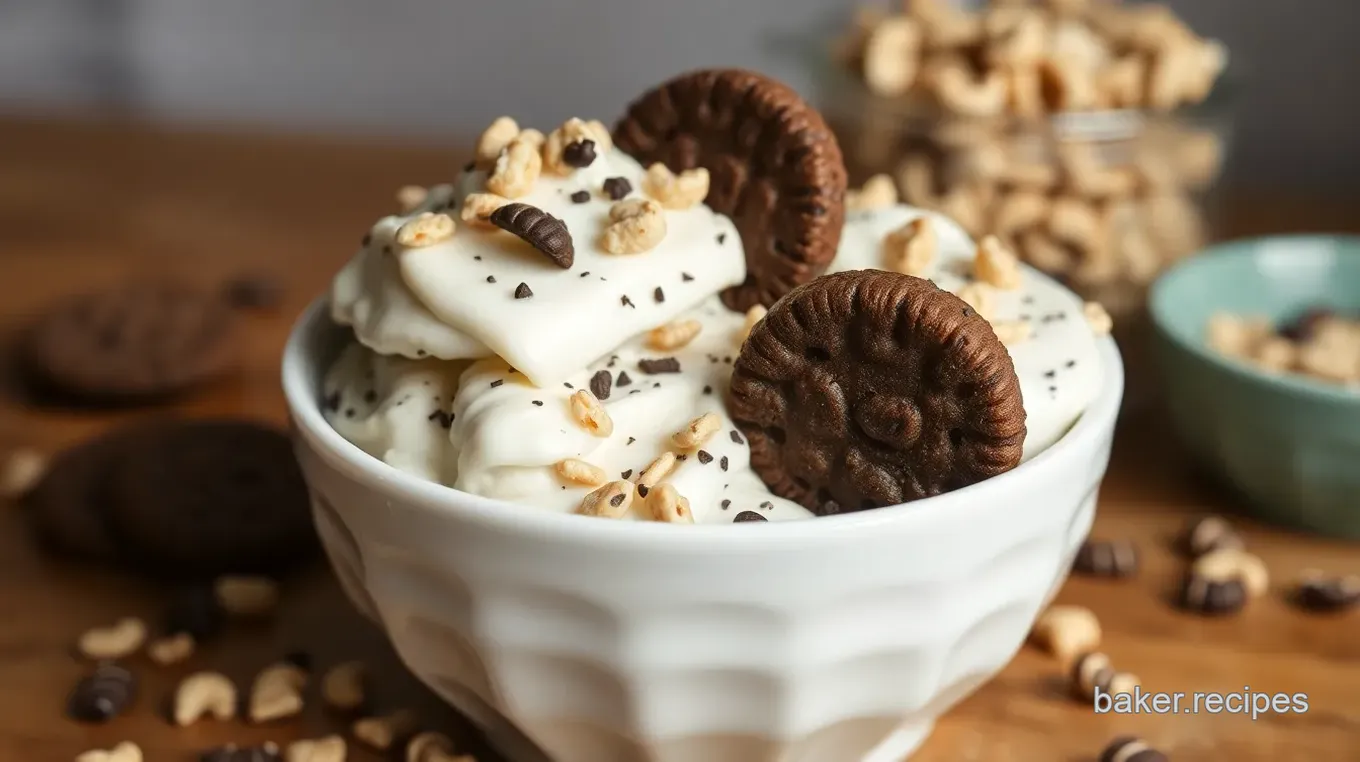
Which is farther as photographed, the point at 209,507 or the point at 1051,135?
the point at 1051,135

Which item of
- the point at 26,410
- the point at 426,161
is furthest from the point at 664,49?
the point at 26,410

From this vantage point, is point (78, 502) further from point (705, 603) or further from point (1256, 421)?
point (1256, 421)

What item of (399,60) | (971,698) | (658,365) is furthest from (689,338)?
(399,60)

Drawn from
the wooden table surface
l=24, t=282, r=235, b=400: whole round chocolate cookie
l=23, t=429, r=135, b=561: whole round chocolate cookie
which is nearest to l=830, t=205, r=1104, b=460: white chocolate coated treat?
the wooden table surface

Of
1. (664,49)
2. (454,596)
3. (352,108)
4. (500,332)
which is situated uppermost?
(500,332)

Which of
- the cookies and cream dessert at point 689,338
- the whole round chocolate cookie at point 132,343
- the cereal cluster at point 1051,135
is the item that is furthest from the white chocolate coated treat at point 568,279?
the whole round chocolate cookie at point 132,343

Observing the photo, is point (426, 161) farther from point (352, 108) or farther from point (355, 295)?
point (355, 295)

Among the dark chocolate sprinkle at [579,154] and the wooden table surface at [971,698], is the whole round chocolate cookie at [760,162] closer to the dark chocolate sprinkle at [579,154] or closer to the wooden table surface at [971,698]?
the dark chocolate sprinkle at [579,154]
